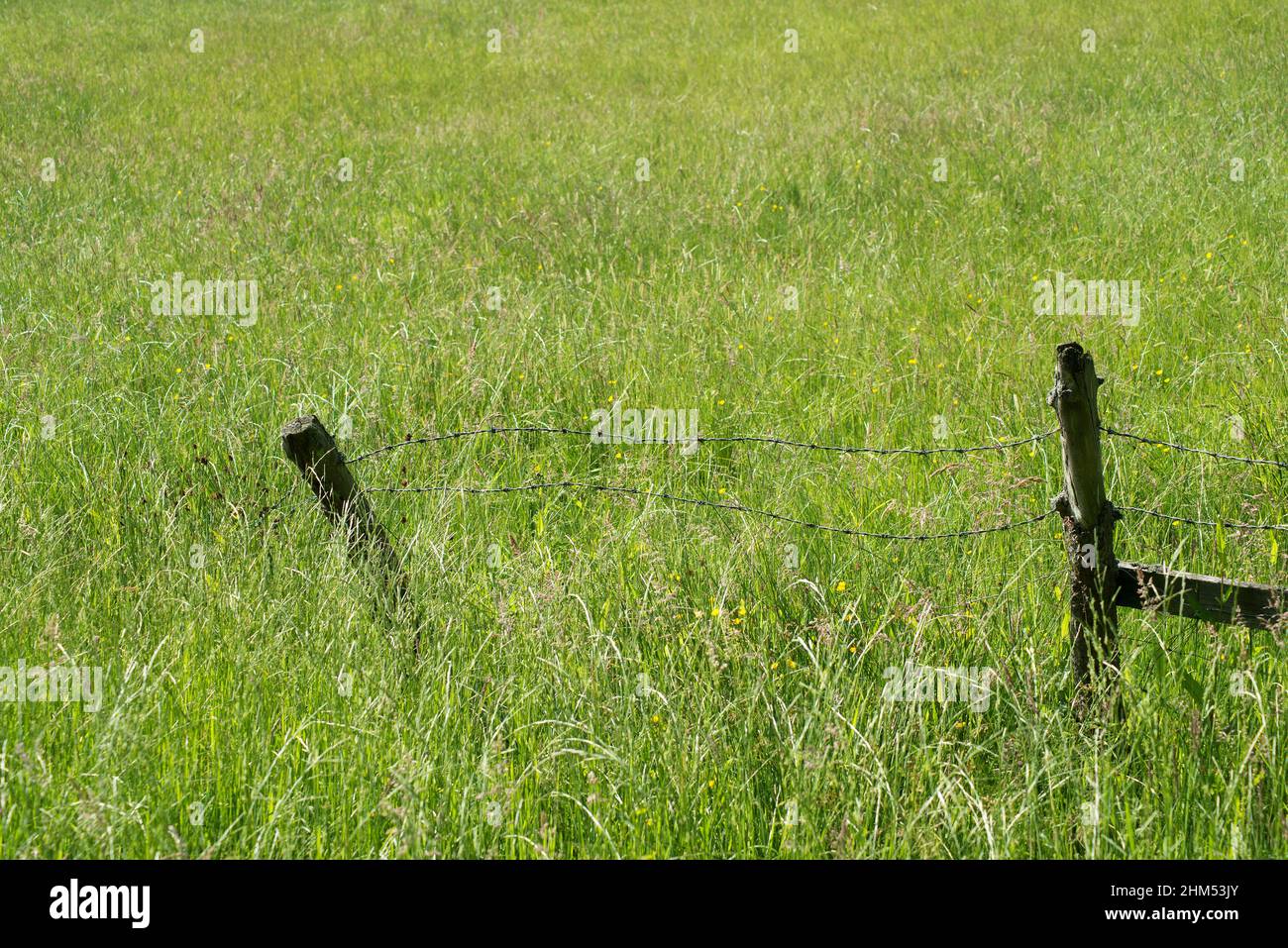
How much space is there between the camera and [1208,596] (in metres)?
2.65

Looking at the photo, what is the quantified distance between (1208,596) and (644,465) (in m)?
2.12

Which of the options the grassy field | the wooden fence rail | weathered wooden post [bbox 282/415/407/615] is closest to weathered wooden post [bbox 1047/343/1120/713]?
the wooden fence rail

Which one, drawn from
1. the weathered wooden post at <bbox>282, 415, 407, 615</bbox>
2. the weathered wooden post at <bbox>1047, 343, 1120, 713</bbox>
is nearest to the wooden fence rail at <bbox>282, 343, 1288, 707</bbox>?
the weathered wooden post at <bbox>1047, 343, 1120, 713</bbox>

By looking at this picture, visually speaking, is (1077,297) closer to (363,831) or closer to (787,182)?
(787,182)

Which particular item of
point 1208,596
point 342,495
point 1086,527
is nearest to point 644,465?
point 342,495

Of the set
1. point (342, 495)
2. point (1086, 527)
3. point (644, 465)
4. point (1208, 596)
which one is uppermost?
point (644, 465)

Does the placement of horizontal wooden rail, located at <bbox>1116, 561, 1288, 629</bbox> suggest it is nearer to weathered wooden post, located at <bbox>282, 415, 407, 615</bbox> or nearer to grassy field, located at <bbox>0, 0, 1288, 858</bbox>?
grassy field, located at <bbox>0, 0, 1288, 858</bbox>

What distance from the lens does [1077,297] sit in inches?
242

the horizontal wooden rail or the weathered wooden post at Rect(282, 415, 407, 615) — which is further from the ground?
the weathered wooden post at Rect(282, 415, 407, 615)

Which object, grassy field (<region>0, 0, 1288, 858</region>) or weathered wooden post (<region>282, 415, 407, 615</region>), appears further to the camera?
weathered wooden post (<region>282, 415, 407, 615</region>)

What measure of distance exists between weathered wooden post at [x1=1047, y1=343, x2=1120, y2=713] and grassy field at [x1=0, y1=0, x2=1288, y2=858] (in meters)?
0.17

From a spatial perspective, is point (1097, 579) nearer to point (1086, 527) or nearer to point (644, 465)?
point (1086, 527)

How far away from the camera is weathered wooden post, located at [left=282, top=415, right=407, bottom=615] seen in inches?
121
